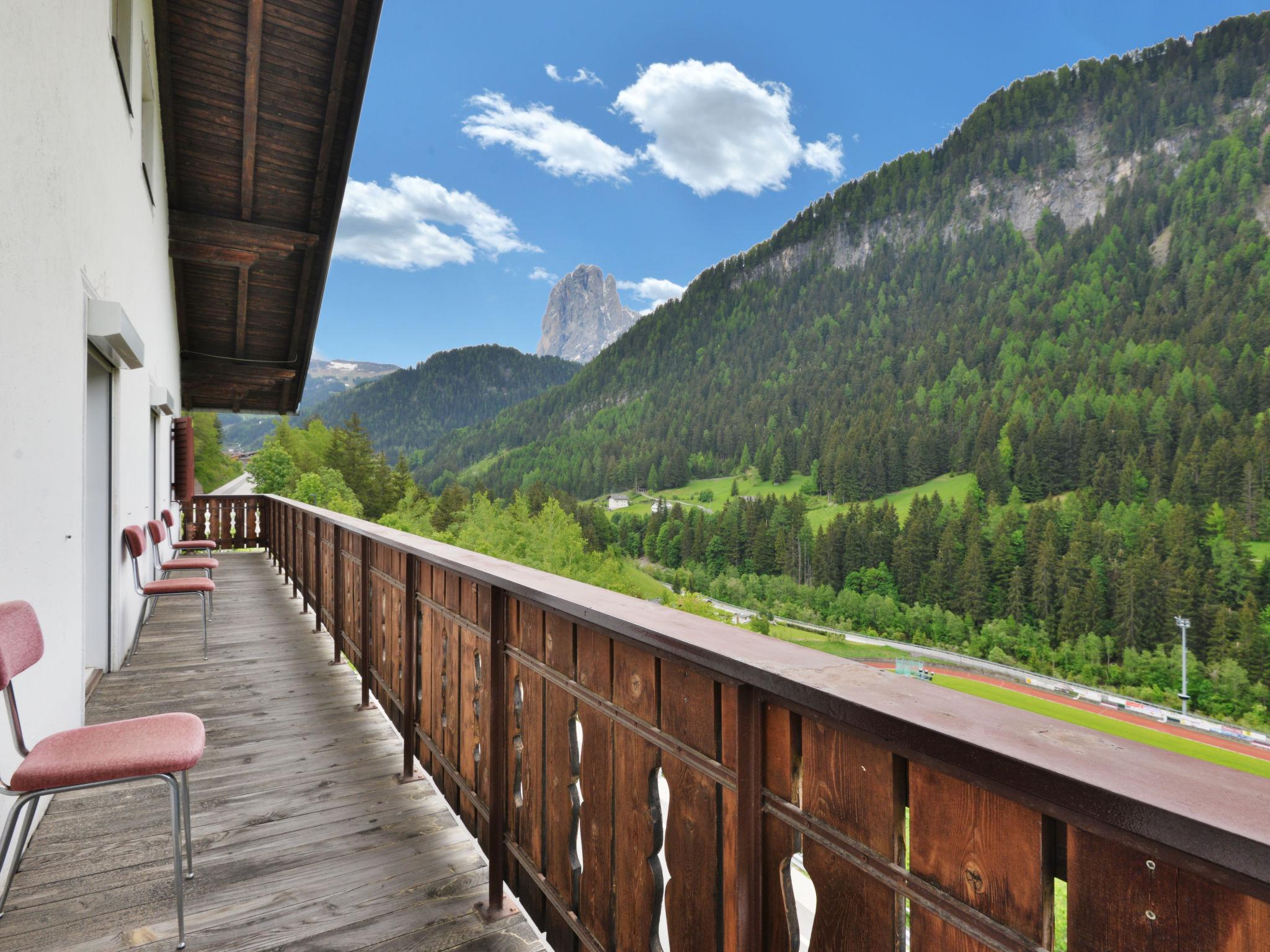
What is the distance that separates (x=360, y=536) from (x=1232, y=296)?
96748 mm

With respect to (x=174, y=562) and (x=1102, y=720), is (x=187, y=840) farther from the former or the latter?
(x=1102, y=720)

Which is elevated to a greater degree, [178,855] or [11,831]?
[11,831]

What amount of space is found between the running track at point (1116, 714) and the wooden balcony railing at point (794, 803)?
47.0 metres

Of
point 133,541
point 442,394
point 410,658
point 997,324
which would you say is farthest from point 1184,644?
point 442,394

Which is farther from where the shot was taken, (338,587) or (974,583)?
(974,583)

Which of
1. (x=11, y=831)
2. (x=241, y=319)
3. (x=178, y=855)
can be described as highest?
(x=241, y=319)

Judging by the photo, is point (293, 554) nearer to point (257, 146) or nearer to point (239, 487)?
point (257, 146)

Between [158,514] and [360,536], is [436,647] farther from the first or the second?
[158,514]

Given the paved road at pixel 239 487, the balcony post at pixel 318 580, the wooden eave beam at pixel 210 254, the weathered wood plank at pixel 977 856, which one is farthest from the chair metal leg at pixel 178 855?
the paved road at pixel 239 487

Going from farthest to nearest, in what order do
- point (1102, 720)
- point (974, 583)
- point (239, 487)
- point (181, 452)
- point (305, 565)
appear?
point (974, 583) < point (1102, 720) < point (239, 487) < point (181, 452) < point (305, 565)

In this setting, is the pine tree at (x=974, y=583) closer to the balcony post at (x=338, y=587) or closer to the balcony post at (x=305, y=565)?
the balcony post at (x=305, y=565)

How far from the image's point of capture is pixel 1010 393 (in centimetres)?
7875

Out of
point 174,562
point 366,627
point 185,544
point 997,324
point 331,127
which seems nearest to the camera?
point 366,627

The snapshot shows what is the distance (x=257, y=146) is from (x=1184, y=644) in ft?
219
